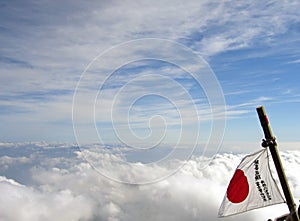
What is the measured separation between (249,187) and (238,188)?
46 centimetres

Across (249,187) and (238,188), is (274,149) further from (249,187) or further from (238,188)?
(238,188)

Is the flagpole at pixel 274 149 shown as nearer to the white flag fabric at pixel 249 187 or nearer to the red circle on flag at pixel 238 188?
the white flag fabric at pixel 249 187

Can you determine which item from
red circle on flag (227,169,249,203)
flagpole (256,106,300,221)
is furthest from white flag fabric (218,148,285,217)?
flagpole (256,106,300,221)

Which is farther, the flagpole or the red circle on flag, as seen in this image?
the red circle on flag

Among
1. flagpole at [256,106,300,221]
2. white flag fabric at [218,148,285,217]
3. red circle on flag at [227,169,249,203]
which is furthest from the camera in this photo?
red circle on flag at [227,169,249,203]

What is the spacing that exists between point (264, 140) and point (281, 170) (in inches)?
50.0

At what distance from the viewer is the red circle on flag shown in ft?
37.8

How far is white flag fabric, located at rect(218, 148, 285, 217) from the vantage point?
11.4 m

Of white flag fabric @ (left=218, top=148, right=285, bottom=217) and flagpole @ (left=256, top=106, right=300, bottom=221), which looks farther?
white flag fabric @ (left=218, top=148, right=285, bottom=217)

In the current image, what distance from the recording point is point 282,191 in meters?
11.2

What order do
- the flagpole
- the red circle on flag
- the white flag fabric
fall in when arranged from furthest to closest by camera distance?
the red circle on flag → the white flag fabric → the flagpole

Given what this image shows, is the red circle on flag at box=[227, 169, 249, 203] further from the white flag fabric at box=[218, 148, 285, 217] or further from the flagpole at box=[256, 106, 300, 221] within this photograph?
the flagpole at box=[256, 106, 300, 221]

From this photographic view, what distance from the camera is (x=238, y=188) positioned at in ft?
37.8

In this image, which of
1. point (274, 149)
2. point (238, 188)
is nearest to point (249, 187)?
point (238, 188)
